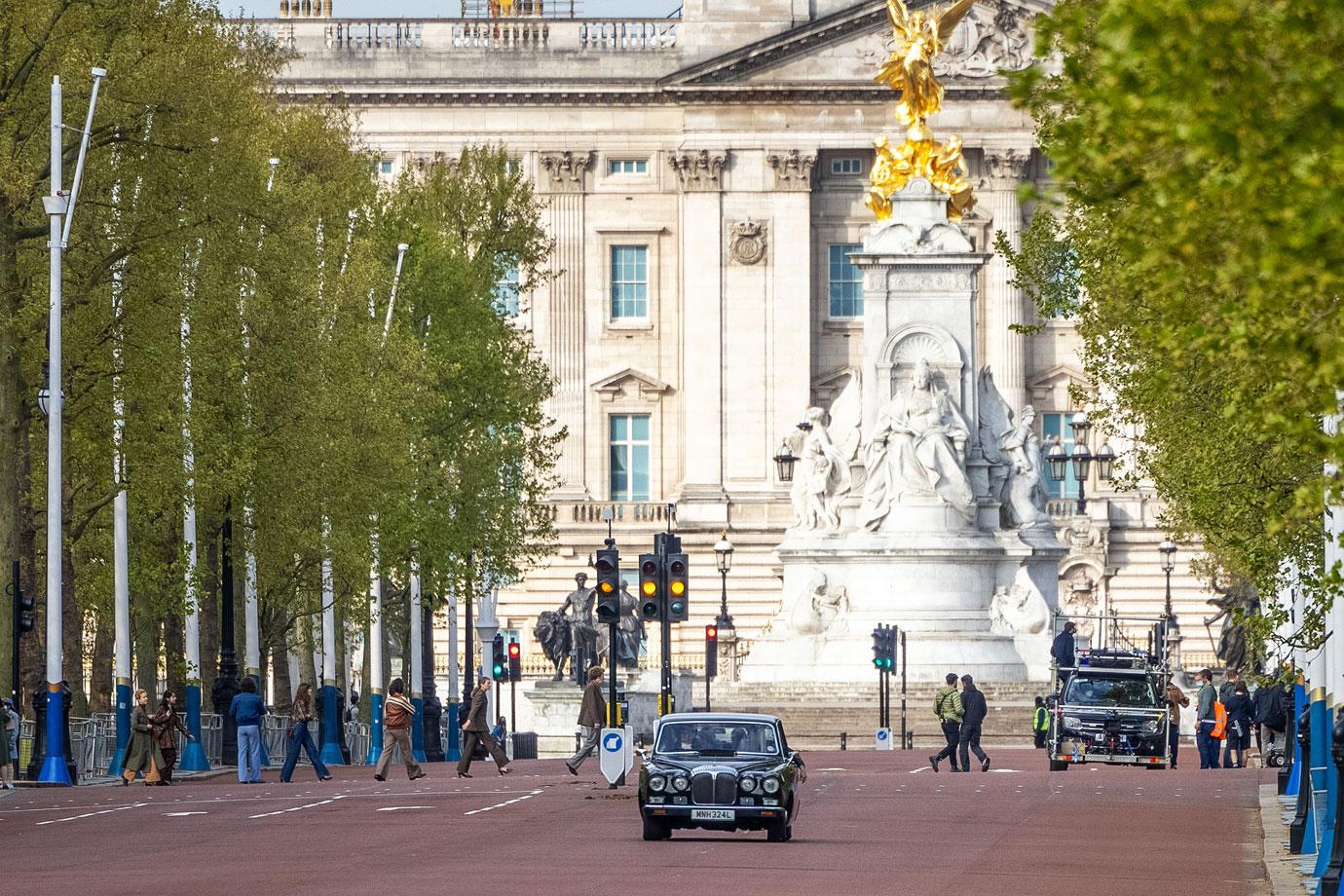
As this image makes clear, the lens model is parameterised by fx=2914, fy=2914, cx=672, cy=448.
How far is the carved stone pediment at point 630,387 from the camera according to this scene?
10675 centimetres

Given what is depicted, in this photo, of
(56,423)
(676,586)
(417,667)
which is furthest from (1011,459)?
(56,423)

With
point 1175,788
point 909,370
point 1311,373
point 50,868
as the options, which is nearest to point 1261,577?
point 50,868

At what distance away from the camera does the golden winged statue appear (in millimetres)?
69312

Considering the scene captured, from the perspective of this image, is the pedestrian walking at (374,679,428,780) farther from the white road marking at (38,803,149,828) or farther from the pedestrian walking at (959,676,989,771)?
the pedestrian walking at (959,676,989,771)

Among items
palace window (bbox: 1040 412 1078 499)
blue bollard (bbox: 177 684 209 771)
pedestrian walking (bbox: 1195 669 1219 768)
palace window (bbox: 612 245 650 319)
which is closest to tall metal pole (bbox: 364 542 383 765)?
blue bollard (bbox: 177 684 209 771)

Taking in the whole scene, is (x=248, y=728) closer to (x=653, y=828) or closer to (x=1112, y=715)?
(x=653, y=828)

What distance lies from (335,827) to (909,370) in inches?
1474

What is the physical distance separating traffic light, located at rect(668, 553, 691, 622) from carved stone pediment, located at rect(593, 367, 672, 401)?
6466 cm

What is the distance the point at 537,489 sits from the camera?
219ft

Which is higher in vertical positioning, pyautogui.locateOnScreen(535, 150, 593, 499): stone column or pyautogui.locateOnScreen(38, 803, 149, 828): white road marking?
pyautogui.locateOnScreen(535, 150, 593, 499): stone column

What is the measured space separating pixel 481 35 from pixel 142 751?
6612 cm

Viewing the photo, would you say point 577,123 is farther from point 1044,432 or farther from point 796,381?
point 1044,432

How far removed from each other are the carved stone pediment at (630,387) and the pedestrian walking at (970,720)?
188 ft

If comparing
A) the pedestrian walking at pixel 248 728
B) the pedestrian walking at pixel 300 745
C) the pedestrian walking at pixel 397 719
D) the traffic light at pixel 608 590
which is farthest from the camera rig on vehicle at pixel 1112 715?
the pedestrian walking at pixel 248 728
